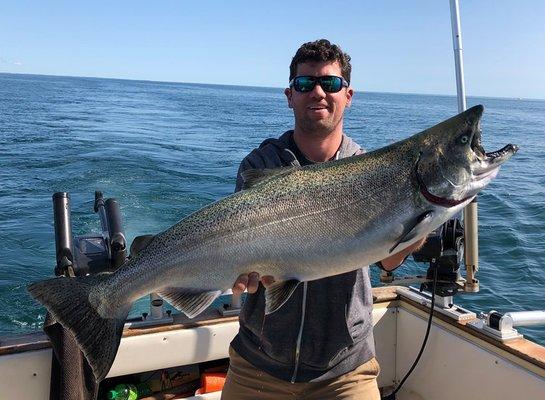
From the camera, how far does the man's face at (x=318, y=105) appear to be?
3.50 meters

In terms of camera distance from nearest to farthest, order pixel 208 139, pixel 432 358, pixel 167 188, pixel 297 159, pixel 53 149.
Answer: pixel 297 159
pixel 432 358
pixel 167 188
pixel 53 149
pixel 208 139

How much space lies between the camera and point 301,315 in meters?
3.33

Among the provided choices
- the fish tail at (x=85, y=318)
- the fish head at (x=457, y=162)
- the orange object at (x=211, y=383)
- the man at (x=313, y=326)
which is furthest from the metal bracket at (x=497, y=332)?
the fish tail at (x=85, y=318)

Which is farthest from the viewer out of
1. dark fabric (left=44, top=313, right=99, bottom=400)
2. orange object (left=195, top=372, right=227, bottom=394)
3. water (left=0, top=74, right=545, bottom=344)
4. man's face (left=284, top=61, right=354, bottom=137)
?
water (left=0, top=74, right=545, bottom=344)

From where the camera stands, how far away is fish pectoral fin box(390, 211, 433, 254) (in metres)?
2.80

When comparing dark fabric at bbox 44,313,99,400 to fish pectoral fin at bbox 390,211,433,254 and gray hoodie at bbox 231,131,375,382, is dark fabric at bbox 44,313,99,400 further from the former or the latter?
fish pectoral fin at bbox 390,211,433,254

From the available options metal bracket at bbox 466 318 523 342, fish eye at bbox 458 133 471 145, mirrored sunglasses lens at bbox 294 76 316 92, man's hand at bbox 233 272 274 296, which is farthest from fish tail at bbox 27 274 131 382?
metal bracket at bbox 466 318 523 342

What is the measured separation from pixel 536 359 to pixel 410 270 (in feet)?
26.4

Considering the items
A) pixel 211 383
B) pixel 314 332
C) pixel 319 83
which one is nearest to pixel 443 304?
pixel 314 332

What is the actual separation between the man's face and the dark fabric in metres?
2.41

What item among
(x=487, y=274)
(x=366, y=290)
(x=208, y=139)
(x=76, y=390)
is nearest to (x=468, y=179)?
(x=366, y=290)

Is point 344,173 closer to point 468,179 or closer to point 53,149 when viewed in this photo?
point 468,179

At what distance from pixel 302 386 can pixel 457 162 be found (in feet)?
5.56

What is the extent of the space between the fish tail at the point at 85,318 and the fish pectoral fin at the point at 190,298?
27 centimetres
